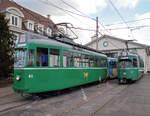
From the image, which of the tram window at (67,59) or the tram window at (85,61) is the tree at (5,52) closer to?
the tram window at (67,59)

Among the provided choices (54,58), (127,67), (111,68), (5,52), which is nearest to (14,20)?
(5,52)

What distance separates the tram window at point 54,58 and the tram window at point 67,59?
1.73 ft

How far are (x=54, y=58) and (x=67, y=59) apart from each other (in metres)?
1.15

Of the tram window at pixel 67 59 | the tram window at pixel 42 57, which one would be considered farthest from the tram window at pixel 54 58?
the tram window at pixel 67 59

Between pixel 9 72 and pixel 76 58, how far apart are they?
19.5ft

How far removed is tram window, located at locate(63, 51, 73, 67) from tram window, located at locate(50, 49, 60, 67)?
527 millimetres

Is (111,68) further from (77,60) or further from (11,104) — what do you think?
(11,104)

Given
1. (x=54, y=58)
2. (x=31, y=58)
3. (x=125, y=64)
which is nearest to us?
(x=31, y=58)

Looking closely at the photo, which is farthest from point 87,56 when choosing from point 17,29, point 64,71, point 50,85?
point 17,29

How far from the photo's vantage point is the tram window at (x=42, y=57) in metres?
7.50

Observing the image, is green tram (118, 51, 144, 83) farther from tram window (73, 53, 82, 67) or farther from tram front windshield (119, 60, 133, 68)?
tram window (73, 53, 82, 67)

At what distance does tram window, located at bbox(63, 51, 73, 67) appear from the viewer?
8.84 meters

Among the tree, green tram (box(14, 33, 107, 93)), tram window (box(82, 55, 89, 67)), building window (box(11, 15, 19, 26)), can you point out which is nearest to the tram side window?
green tram (box(14, 33, 107, 93))

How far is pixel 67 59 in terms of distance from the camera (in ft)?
29.9
